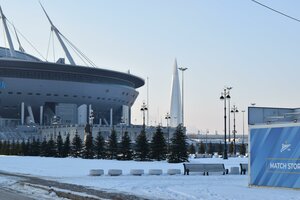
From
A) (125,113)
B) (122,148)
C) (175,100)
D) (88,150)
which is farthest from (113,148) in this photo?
(175,100)

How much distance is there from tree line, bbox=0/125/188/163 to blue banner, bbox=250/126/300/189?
26349 mm

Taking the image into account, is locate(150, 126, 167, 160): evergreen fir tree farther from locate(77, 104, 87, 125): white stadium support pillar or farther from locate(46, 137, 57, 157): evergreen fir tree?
locate(77, 104, 87, 125): white stadium support pillar

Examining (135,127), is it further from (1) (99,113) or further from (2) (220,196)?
(2) (220,196)

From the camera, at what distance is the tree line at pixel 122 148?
49.3 meters

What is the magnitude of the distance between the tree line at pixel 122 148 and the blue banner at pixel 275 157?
86.4ft

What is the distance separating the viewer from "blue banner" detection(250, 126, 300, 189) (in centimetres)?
1986

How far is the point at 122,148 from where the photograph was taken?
2159 inches

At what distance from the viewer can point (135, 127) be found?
124 meters

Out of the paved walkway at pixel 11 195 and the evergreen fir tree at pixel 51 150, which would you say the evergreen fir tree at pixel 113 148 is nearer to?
the evergreen fir tree at pixel 51 150

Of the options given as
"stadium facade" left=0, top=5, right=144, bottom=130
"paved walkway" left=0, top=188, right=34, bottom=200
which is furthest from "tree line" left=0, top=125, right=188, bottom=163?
"stadium facade" left=0, top=5, right=144, bottom=130

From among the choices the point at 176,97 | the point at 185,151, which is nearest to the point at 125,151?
the point at 185,151

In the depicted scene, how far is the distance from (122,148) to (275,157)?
3500cm

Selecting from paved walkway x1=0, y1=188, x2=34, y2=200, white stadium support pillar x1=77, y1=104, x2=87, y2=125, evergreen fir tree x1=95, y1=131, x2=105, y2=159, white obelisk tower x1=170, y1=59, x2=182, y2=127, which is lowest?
paved walkway x1=0, y1=188, x2=34, y2=200

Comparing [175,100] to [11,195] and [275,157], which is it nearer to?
[275,157]
